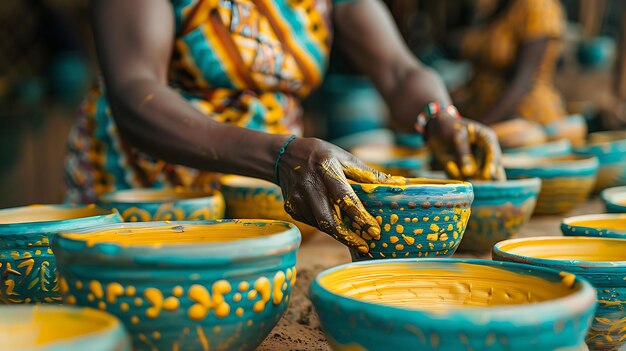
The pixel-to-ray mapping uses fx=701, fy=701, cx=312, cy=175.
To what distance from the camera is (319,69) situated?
213 cm

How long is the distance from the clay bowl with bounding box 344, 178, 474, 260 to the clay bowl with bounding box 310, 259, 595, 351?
20 cm

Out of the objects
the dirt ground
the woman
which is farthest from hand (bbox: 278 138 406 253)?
the dirt ground

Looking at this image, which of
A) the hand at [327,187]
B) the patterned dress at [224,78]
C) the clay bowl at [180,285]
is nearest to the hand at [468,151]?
the patterned dress at [224,78]

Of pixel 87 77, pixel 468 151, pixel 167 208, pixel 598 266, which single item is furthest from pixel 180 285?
pixel 87 77

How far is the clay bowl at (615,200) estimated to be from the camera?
170cm

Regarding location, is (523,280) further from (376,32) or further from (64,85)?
(64,85)

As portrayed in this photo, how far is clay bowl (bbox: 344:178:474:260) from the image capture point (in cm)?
127

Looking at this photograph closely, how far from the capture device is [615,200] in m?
1.87

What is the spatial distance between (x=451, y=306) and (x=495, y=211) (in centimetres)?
72

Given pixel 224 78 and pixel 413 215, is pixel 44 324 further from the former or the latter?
pixel 224 78

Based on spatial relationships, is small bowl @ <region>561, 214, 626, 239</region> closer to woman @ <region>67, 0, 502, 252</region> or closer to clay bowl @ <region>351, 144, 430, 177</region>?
woman @ <region>67, 0, 502, 252</region>

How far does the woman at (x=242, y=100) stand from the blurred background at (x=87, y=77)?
282cm

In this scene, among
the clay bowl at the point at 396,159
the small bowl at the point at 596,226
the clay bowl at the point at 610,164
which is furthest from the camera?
the clay bowl at the point at 610,164

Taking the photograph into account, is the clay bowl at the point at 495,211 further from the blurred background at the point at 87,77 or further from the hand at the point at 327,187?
the blurred background at the point at 87,77
